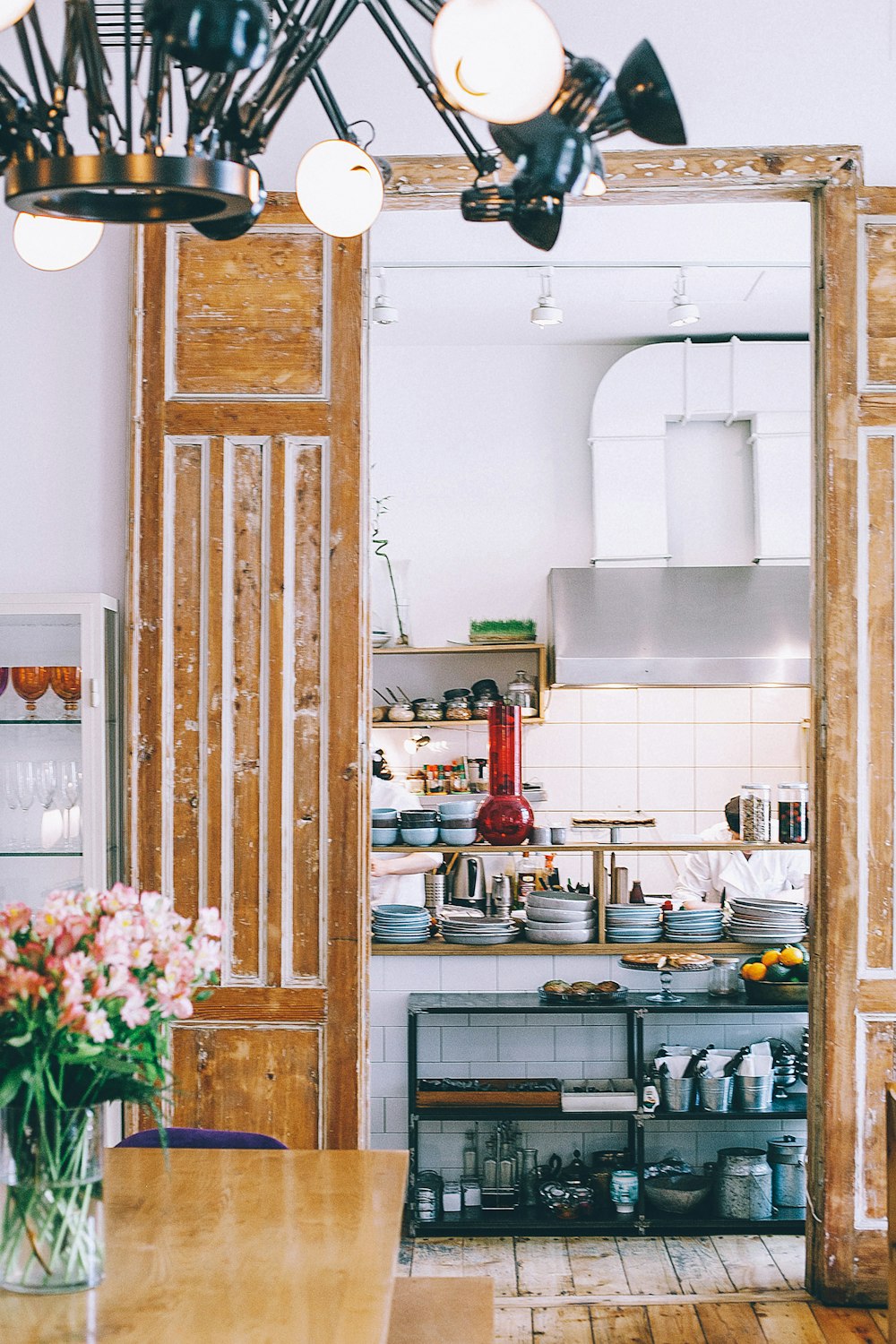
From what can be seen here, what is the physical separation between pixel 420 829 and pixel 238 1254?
2.30m

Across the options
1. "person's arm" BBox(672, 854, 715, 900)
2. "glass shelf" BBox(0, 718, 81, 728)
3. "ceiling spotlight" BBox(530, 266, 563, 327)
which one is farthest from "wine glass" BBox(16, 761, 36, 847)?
"person's arm" BBox(672, 854, 715, 900)

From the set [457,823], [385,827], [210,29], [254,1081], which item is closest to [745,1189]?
[457,823]

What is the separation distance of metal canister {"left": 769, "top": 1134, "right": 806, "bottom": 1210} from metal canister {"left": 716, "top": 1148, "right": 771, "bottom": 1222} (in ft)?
0.23

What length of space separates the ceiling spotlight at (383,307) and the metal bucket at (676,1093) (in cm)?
350

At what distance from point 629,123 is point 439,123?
6.94 feet

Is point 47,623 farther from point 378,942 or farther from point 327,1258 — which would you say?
point 327,1258

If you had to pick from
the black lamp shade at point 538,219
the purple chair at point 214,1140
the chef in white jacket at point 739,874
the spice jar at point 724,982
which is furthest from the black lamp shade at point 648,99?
the chef in white jacket at point 739,874

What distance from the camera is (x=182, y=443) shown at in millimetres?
3582

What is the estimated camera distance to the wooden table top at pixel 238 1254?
1.70 meters

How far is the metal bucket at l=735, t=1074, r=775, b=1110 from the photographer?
14.2 feet

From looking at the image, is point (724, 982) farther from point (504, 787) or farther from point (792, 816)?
point (504, 787)

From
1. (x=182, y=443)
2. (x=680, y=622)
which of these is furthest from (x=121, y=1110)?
(x=680, y=622)

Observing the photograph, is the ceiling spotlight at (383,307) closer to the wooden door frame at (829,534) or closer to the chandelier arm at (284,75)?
the wooden door frame at (829,534)

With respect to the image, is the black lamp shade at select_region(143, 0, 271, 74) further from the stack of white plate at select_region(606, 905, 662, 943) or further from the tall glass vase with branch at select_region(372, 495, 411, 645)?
the tall glass vase with branch at select_region(372, 495, 411, 645)
